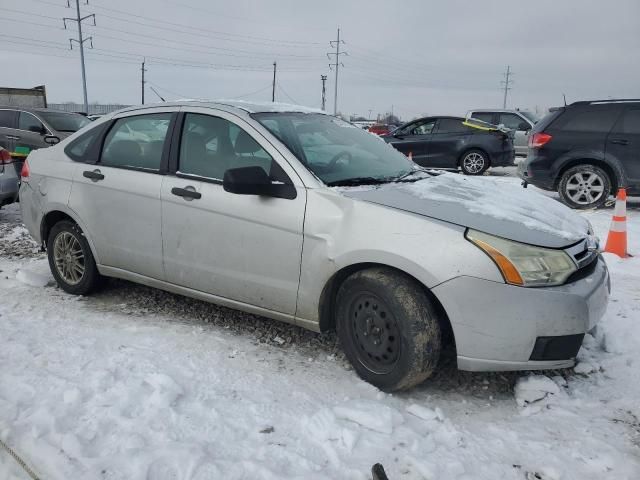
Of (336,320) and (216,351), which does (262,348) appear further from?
(336,320)

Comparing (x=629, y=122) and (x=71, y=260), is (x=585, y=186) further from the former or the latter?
(x=71, y=260)

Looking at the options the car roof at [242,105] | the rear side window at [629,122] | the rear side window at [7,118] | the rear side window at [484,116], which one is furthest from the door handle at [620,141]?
the rear side window at [7,118]

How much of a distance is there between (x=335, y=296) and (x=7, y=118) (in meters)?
11.1

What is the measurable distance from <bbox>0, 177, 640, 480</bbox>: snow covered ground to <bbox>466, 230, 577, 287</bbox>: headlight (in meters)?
0.64

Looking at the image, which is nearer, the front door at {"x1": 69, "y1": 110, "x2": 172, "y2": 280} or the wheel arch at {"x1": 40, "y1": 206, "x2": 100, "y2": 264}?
→ the front door at {"x1": 69, "y1": 110, "x2": 172, "y2": 280}

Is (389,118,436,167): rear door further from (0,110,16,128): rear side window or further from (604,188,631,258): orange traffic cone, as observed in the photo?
(0,110,16,128): rear side window

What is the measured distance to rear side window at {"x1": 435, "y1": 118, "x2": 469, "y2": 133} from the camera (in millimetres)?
13305

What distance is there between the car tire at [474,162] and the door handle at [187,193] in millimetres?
10549

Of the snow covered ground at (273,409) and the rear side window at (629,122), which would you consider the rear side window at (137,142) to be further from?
the rear side window at (629,122)

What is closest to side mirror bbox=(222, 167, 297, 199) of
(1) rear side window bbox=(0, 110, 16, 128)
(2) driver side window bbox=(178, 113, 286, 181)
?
(2) driver side window bbox=(178, 113, 286, 181)

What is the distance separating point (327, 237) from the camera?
10.2 ft

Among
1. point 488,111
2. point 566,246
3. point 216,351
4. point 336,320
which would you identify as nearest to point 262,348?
point 216,351

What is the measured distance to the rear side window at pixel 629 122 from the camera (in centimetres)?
812

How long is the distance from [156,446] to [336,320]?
121 centimetres
